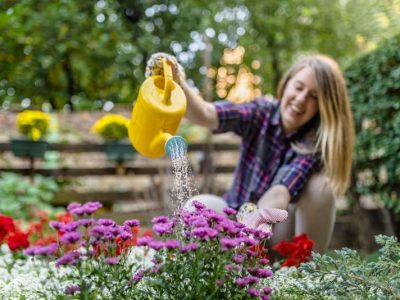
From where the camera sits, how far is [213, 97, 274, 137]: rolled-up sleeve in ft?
7.24

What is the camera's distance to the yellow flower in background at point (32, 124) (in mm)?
3789

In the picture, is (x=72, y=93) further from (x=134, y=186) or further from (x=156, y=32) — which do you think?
(x=134, y=186)

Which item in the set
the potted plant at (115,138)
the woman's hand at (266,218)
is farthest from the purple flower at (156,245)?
the potted plant at (115,138)

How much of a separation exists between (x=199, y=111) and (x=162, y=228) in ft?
3.46

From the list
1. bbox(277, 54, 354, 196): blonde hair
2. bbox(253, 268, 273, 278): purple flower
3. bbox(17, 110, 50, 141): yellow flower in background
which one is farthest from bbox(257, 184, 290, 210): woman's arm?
bbox(17, 110, 50, 141): yellow flower in background

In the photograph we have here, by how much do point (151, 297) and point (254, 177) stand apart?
1183 mm

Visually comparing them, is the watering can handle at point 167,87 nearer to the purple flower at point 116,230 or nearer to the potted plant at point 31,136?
the purple flower at point 116,230

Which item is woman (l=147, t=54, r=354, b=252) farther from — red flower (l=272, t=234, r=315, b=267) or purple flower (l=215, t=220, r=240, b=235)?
purple flower (l=215, t=220, r=240, b=235)

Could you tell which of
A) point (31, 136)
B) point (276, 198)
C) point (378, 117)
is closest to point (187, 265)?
point (276, 198)

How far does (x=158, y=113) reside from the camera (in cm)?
158

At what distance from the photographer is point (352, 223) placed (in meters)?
3.43

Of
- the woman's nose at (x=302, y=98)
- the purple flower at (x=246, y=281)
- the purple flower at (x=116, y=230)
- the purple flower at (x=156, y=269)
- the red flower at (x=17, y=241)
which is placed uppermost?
the woman's nose at (x=302, y=98)

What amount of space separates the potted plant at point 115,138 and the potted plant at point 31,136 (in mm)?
400

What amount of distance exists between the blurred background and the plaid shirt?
69 centimetres
